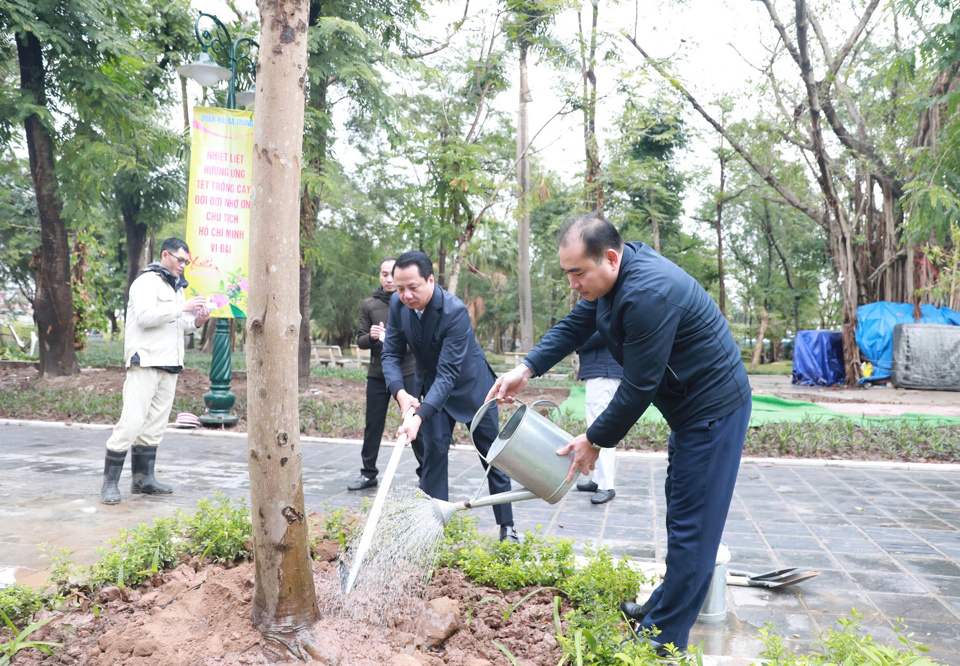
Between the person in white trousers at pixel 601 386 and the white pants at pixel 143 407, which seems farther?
the person in white trousers at pixel 601 386

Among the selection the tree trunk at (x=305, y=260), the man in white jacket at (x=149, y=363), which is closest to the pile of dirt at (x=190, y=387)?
the tree trunk at (x=305, y=260)

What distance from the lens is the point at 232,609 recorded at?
3055 millimetres

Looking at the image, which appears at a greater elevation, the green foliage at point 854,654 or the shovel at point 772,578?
the green foliage at point 854,654

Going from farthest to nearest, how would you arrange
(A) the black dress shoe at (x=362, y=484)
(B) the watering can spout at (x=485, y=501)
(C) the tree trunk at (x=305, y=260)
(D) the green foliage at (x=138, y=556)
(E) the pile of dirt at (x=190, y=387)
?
(C) the tree trunk at (x=305, y=260) < (E) the pile of dirt at (x=190, y=387) < (A) the black dress shoe at (x=362, y=484) < (D) the green foliage at (x=138, y=556) < (B) the watering can spout at (x=485, y=501)

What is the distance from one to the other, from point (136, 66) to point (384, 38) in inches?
171

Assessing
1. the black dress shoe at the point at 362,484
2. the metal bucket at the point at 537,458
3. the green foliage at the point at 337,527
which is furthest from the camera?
the black dress shoe at the point at 362,484

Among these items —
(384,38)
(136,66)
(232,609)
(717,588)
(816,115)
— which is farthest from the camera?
(816,115)

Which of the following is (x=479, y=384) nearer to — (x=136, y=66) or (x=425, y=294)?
(x=425, y=294)

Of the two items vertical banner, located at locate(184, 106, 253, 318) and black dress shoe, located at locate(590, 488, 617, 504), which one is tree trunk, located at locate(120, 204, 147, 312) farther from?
black dress shoe, located at locate(590, 488, 617, 504)

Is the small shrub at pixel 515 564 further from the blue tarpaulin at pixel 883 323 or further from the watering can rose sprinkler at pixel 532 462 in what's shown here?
the blue tarpaulin at pixel 883 323

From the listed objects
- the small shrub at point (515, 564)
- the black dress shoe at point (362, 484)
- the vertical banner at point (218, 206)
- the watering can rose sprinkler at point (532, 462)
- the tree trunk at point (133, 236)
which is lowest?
the black dress shoe at point (362, 484)

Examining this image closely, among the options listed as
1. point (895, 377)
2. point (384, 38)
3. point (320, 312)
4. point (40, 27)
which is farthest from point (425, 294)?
point (320, 312)

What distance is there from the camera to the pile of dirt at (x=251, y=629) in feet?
9.07

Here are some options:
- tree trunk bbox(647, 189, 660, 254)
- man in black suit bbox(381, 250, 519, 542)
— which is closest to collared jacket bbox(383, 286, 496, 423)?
man in black suit bbox(381, 250, 519, 542)
